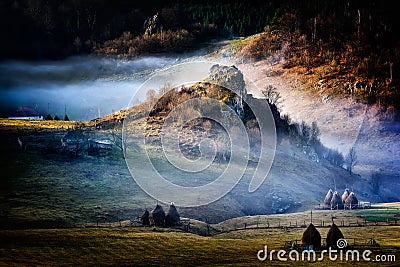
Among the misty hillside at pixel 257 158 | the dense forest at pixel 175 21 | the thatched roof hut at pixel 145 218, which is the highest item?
the dense forest at pixel 175 21

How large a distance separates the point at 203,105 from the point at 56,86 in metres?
10.6

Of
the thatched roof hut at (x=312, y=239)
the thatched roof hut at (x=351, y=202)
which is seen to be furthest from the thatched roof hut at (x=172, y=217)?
the thatched roof hut at (x=351, y=202)

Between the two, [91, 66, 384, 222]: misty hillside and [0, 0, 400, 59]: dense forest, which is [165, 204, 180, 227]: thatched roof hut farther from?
[0, 0, 400, 59]: dense forest

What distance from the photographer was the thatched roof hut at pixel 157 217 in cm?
2997

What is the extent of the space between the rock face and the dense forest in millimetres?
2969

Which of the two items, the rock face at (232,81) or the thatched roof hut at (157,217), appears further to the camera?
the rock face at (232,81)

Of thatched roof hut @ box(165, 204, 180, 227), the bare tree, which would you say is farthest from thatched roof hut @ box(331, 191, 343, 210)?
thatched roof hut @ box(165, 204, 180, 227)

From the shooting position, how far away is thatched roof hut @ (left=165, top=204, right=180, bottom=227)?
3027 centimetres

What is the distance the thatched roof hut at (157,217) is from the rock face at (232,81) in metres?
14.1

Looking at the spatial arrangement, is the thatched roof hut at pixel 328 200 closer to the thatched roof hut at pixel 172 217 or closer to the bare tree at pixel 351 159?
the bare tree at pixel 351 159

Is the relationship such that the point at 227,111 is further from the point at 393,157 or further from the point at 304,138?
the point at 393,157

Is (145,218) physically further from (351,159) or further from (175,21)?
(351,159)

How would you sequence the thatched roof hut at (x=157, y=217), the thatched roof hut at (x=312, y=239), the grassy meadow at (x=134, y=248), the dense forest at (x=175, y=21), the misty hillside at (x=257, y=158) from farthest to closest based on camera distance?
the dense forest at (x=175, y=21) < the misty hillside at (x=257, y=158) < the thatched roof hut at (x=157, y=217) < the thatched roof hut at (x=312, y=239) < the grassy meadow at (x=134, y=248)

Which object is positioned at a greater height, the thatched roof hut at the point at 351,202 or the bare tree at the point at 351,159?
the bare tree at the point at 351,159
